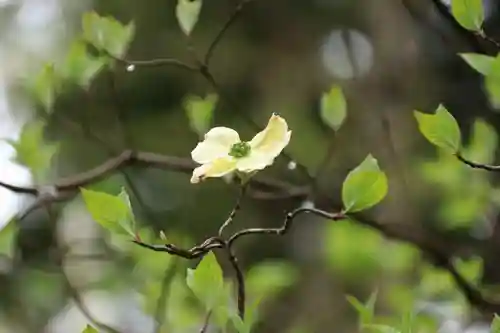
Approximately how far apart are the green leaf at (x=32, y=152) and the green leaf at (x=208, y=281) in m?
0.17

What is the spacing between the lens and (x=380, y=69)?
30.4 inches

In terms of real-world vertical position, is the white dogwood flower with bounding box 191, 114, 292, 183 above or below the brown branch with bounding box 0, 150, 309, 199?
above

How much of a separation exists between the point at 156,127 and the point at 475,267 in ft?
2.00

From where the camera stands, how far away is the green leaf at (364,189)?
273mm

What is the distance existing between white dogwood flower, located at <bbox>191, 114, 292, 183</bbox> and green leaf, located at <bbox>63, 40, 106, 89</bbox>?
188 millimetres

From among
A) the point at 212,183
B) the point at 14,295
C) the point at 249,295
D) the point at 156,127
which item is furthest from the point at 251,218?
the point at 249,295

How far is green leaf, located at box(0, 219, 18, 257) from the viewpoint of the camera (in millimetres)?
378

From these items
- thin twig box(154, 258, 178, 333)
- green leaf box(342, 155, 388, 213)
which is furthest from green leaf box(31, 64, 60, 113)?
green leaf box(342, 155, 388, 213)

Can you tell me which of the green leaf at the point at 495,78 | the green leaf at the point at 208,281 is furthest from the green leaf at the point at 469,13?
the green leaf at the point at 208,281

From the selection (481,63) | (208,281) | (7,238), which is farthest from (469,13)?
(7,238)

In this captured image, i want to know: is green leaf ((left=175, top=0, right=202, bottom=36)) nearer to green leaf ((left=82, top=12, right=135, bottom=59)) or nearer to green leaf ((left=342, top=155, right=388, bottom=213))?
green leaf ((left=82, top=12, right=135, bottom=59))

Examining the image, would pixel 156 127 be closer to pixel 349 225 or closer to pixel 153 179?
pixel 153 179

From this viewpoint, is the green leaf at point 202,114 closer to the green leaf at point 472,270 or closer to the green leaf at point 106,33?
the green leaf at point 106,33

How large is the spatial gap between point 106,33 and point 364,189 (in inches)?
7.9
